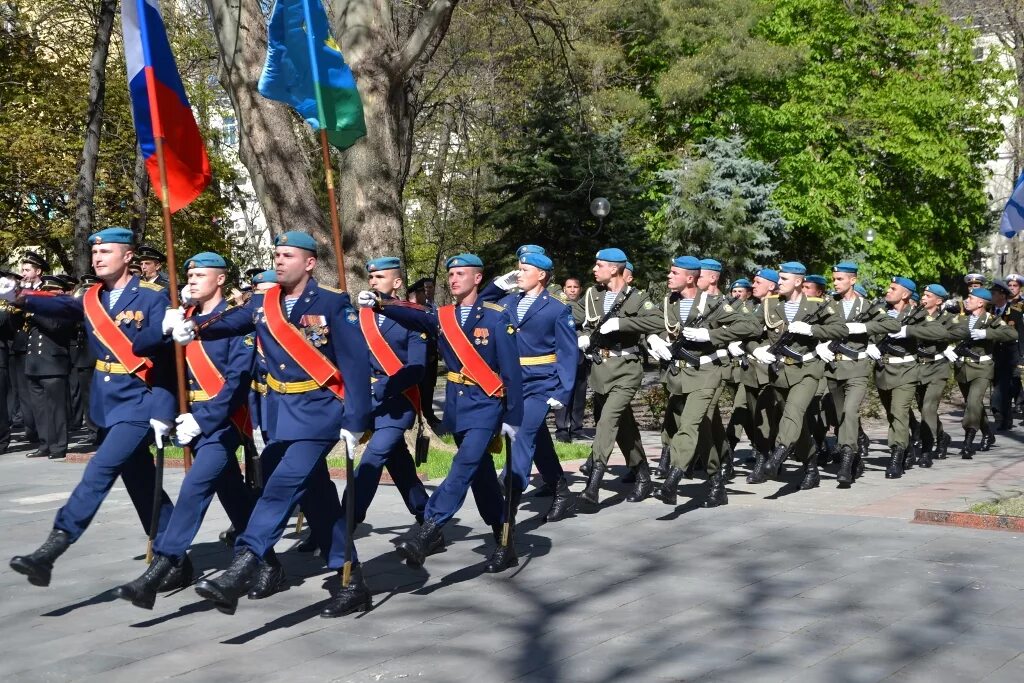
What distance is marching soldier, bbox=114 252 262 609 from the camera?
7383mm

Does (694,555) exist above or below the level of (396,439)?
below

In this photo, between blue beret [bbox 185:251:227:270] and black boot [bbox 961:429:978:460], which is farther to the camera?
black boot [bbox 961:429:978:460]

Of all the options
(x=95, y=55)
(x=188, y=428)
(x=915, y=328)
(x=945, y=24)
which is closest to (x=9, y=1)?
A: (x=95, y=55)

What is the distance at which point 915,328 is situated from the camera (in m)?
14.0

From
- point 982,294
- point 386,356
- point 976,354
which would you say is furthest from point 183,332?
point 982,294

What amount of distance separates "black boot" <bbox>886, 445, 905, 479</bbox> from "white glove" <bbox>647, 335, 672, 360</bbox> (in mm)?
3260

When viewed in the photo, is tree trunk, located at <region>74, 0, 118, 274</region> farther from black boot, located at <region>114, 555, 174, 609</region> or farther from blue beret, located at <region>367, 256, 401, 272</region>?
black boot, located at <region>114, 555, 174, 609</region>

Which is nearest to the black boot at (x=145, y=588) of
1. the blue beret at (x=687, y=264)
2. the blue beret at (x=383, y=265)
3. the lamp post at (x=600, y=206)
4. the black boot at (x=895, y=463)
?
the blue beret at (x=383, y=265)

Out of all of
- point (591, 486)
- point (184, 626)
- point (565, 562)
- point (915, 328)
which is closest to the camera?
point (184, 626)

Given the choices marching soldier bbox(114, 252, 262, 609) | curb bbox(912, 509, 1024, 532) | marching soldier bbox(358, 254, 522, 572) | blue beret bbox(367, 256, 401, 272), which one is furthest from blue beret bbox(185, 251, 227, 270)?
curb bbox(912, 509, 1024, 532)

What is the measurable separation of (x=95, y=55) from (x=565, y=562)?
12453mm

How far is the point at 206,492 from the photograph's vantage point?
7551 millimetres

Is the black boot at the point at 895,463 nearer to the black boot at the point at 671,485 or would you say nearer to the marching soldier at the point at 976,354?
the marching soldier at the point at 976,354

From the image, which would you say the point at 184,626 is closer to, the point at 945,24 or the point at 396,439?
the point at 396,439
